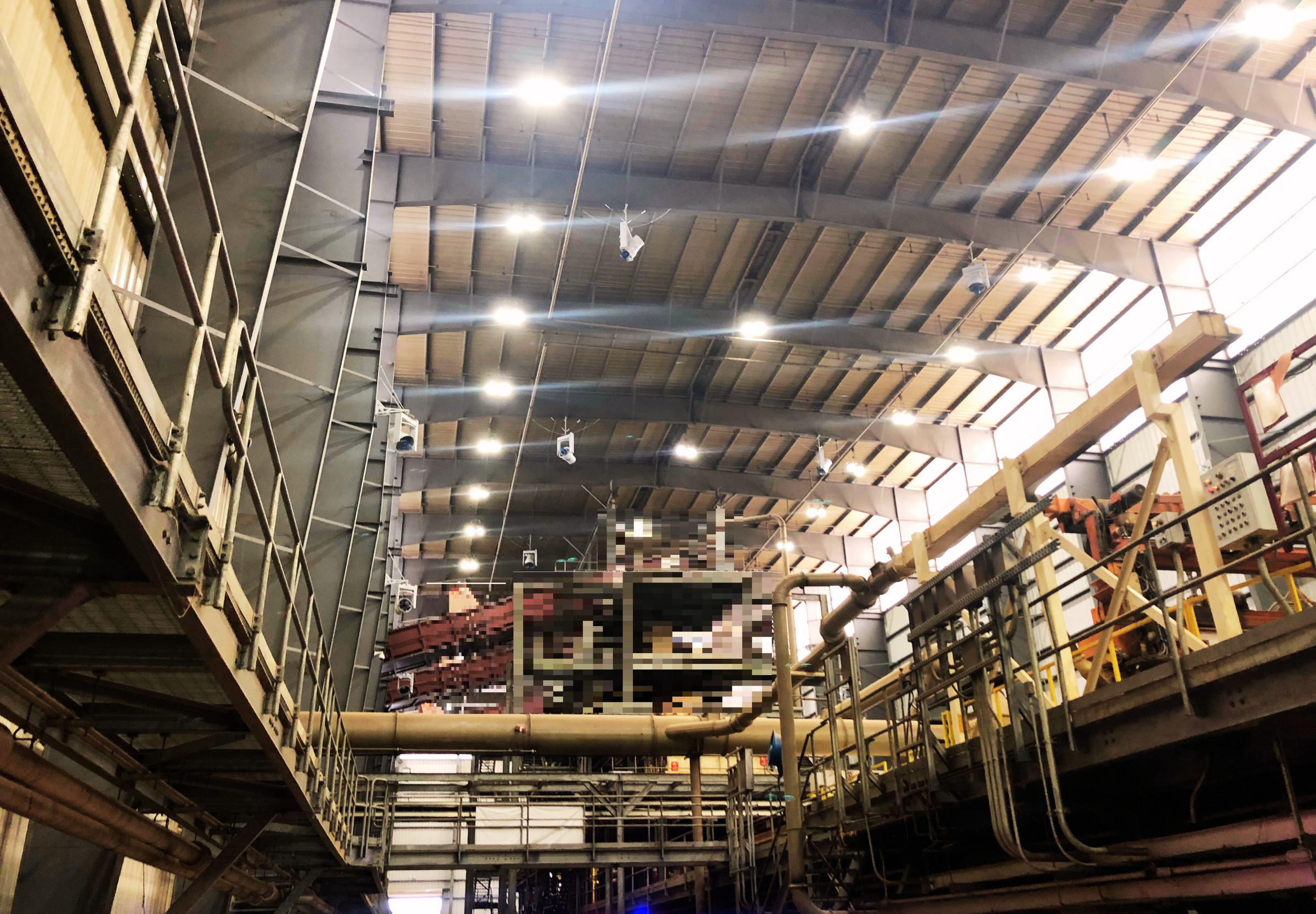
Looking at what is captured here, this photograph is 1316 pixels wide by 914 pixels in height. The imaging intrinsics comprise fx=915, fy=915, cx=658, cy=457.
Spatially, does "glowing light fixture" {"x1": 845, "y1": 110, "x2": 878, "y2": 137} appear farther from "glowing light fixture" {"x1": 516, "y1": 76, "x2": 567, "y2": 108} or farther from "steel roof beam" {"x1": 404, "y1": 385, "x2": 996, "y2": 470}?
"steel roof beam" {"x1": 404, "y1": 385, "x2": 996, "y2": 470}

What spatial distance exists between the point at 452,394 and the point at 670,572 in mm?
13691

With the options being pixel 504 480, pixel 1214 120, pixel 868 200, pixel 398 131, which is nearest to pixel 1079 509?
pixel 868 200

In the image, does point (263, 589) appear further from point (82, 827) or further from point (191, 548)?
point (82, 827)

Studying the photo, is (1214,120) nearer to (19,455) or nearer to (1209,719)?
(1209,719)

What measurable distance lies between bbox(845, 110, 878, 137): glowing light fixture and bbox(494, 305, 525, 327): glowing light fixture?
8.75 meters

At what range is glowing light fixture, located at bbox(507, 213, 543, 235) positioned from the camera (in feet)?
64.3

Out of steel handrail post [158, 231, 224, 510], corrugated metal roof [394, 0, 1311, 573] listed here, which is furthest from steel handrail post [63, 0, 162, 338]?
corrugated metal roof [394, 0, 1311, 573]

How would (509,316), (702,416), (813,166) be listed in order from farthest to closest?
(702,416)
(509,316)
(813,166)

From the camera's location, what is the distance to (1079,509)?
479 inches

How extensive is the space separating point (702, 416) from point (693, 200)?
8.95m

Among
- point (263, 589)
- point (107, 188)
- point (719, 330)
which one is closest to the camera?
point (107, 188)

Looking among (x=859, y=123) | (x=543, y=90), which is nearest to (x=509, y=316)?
(x=543, y=90)

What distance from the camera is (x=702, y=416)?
1062 inches

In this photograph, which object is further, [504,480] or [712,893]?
[504,480]
